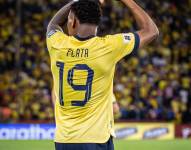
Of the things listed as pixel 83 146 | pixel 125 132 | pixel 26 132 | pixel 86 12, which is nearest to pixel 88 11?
pixel 86 12

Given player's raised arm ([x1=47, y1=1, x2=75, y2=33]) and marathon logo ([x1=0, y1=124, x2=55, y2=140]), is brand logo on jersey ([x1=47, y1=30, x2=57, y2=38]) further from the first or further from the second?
marathon logo ([x1=0, y1=124, x2=55, y2=140])

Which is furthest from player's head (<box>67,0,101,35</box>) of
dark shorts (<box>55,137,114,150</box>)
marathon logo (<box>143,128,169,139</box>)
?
marathon logo (<box>143,128,169,139</box>)

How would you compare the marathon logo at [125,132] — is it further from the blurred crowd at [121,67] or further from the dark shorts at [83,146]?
the dark shorts at [83,146]

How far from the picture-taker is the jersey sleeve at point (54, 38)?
406 centimetres

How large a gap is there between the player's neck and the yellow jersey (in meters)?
0.03

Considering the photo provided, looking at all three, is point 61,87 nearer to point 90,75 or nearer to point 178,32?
point 90,75

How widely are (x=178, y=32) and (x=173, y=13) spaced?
112 cm

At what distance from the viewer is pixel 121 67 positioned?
2141 centimetres

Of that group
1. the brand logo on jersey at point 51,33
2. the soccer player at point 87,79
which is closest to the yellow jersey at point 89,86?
the soccer player at point 87,79

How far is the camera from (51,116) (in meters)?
19.1

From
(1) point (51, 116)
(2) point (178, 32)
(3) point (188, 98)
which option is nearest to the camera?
(1) point (51, 116)

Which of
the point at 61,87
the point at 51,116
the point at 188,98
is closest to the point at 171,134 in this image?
the point at 188,98

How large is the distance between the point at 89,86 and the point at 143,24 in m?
0.56

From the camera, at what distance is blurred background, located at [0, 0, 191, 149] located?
63.4 ft
